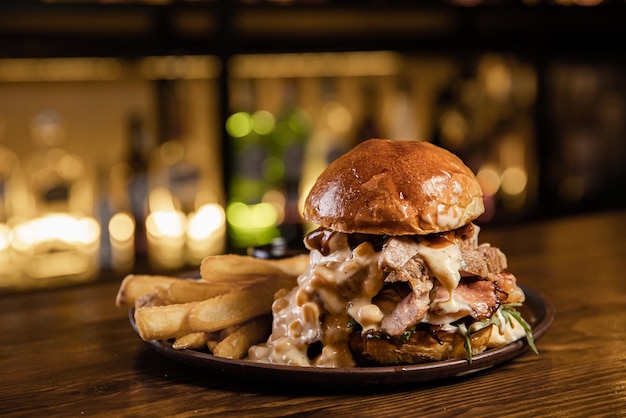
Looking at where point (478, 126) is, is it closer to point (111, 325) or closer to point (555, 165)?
point (555, 165)

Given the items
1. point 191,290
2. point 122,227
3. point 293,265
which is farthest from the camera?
point 122,227

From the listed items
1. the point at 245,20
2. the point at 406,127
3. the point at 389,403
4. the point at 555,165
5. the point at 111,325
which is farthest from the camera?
the point at 555,165

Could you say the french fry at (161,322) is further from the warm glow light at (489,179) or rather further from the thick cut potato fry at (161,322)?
the warm glow light at (489,179)

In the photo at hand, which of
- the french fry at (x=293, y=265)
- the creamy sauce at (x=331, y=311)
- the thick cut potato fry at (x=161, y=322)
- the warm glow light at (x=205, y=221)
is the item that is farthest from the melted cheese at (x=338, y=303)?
the warm glow light at (x=205, y=221)

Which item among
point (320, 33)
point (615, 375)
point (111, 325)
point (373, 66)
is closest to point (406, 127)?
point (373, 66)

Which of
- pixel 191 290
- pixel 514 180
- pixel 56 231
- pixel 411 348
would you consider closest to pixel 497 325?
pixel 411 348

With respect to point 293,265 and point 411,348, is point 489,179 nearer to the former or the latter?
point 293,265
